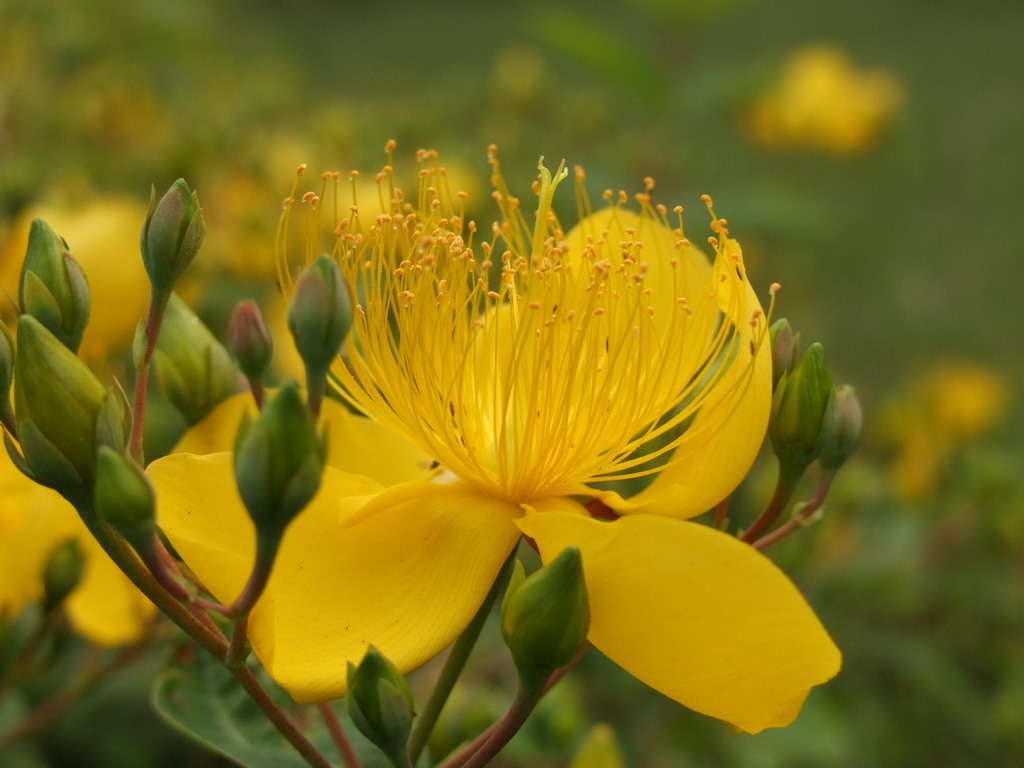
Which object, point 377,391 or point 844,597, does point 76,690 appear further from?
point 844,597

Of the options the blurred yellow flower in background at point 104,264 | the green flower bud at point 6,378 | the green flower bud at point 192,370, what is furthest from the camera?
the blurred yellow flower in background at point 104,264

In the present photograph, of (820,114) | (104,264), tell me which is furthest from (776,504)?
(820,114)

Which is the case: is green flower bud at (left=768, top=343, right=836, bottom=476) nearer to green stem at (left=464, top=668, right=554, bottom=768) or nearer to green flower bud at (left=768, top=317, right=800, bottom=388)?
green flower bud at (left=768, top=317, right=800, bottom=388)

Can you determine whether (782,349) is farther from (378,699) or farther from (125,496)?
(125,496)

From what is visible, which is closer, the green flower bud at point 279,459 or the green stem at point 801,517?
the green flower bud at point 279,459

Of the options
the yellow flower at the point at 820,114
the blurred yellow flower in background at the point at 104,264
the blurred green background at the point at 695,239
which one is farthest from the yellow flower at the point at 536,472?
the yellow flower at the point at 820,114

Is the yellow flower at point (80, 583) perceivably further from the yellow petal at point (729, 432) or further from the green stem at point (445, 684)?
the yellow petal at point (729, 432)
